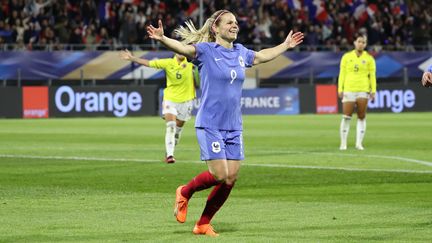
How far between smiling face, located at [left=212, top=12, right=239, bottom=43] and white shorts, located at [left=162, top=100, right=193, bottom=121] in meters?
10.5

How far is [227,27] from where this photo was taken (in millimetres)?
10844

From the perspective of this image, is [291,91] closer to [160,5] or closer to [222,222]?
[160,5]

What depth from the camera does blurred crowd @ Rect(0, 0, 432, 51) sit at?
4009cm

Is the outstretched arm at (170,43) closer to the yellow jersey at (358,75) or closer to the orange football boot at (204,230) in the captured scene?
the orange football boot at (204,230)

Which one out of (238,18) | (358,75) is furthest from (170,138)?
(238,18)

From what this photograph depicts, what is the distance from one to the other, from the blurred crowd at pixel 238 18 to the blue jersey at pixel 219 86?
28907 mm

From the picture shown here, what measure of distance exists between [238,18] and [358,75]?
19.8 meters

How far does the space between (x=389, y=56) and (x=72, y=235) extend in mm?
36178

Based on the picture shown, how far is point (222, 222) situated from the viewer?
1166cm

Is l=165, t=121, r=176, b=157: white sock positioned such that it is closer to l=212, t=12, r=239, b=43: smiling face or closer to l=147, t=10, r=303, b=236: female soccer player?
l=147, t=10, r=303, b=236: female soccer player

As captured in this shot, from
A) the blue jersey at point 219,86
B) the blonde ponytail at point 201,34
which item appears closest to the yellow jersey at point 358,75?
the blonde ponytail at point 201,34

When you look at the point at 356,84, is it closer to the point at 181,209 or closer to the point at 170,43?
the point at 181,209

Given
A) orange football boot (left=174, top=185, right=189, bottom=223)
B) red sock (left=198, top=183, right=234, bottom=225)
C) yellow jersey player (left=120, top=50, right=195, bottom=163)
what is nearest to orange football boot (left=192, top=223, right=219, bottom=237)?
red sock (left=198, top=183, right=234, bottom=225)

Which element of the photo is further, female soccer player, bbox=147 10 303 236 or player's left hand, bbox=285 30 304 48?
player's left hand, bbox=285 30 304 48
